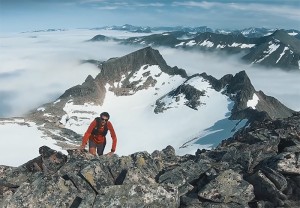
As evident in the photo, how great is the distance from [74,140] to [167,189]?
522 ft

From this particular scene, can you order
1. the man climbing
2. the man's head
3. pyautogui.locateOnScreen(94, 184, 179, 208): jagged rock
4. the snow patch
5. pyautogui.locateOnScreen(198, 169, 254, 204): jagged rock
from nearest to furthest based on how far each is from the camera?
pyautogui.locateOnScreen(94, 184, 179, 208): jagged rock < pyautogui.locateOnScreen(198, 169, 254, 204): jagged rock < the man's head < the man climbing < the snow patch

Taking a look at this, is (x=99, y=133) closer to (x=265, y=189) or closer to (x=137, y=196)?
(x=137, y=196)

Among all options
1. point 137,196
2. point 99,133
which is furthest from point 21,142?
point 137,196

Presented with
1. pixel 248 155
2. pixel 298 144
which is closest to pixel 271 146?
pixel 298 144

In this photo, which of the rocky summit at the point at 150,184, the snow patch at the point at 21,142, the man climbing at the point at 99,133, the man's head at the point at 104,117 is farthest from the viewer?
the snow patch at the point at 21,142

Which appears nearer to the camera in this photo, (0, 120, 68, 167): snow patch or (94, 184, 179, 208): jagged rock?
(94, 184, 179, 208): jagged rock

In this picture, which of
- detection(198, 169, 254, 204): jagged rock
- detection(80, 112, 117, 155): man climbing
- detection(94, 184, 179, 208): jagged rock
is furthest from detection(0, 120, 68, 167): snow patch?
detection(94, 184, 179, 208): jagged rock

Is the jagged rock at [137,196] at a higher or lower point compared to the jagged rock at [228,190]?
higher

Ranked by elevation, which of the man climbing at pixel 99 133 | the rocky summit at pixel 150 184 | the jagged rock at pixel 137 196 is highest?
the jagged rock at pixel 137 196

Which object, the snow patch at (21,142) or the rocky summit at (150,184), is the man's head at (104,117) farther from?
the snow patch at (21,142)

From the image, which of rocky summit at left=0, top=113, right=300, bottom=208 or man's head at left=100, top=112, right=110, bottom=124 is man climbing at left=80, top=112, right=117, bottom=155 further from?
rocky summit at left=0, top=113, right=300, bottom=208

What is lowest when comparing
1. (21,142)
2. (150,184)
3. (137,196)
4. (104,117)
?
(21,142)

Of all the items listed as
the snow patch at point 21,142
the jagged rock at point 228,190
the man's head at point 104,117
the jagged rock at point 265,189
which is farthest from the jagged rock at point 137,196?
the snow patch at point 21,142

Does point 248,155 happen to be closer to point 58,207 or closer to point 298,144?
point 298,144
